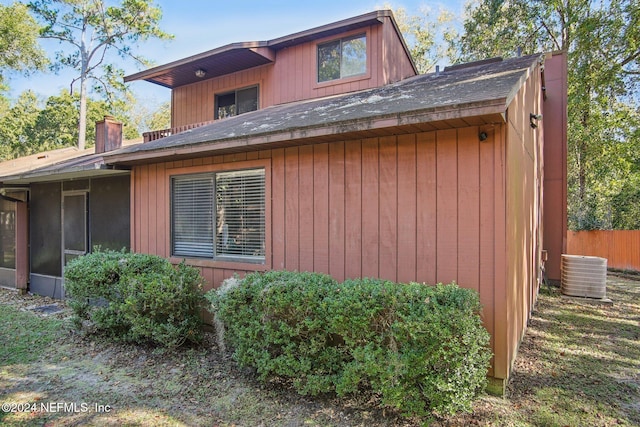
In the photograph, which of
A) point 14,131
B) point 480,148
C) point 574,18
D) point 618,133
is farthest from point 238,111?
point 14,131

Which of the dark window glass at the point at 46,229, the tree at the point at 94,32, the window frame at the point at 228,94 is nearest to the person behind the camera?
the dark window glass at the point at 46,229

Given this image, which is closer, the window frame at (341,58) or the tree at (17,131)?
the window frame at (341,58)

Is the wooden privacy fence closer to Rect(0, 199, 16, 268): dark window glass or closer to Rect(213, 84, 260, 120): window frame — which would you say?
Rect(213, 84, 260, 120): window frame

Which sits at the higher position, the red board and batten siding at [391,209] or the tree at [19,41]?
the tree at [19,41]

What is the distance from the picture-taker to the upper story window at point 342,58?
773 cm

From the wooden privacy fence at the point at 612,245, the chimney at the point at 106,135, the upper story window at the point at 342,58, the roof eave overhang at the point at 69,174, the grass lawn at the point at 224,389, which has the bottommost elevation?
the grass lawn at the point at 224,389

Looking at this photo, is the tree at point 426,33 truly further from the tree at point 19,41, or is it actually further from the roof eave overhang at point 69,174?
the tree at point 19,41

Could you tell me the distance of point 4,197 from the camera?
8617mm

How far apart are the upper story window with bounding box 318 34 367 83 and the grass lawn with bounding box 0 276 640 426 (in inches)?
228

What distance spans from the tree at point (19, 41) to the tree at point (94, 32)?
0.85 metres

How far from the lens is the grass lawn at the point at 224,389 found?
3057 millimetres

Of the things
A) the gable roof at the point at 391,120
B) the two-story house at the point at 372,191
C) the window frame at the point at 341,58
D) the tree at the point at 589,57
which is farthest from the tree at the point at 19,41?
the tree at the point at 589,57

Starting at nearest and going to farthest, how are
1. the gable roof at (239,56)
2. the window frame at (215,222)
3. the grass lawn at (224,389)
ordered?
the grass lawn at (224,389), the window frame at (215,222), the gable roof at (239,56)

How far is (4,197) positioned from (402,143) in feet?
30.6
